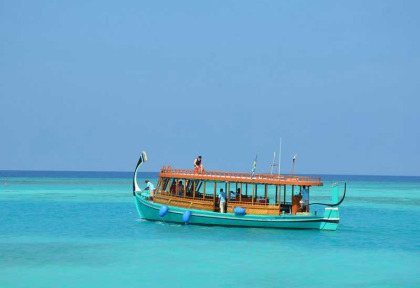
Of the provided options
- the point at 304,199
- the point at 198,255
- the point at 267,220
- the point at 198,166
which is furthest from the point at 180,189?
the point at 198,255

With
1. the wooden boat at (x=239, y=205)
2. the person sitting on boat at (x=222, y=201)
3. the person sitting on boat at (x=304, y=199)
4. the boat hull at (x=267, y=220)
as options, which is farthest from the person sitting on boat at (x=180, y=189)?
the person sitting on boat at (x=304, y=199)

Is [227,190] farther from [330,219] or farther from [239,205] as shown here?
[330,219]

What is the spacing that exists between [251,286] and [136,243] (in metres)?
9.50

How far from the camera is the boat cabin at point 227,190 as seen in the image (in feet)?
106

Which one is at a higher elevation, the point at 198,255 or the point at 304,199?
the point at 304,199

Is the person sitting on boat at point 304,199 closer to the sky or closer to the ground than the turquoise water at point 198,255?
closer to the sky

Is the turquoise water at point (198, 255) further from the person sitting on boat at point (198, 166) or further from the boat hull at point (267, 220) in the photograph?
the person sitting on boat at point (198, 166)

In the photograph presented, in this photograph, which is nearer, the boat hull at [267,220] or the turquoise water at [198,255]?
the turquoise water at [198,255]

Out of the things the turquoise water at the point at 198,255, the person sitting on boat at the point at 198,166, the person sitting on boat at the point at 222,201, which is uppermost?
the person sitting on boat at the point at 198,166

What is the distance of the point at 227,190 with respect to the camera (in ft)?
111

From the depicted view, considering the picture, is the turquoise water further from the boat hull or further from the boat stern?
the boat stern

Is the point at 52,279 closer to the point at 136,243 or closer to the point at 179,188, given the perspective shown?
the point at 136,243

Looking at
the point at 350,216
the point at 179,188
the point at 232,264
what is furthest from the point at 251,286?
the point at 350,216

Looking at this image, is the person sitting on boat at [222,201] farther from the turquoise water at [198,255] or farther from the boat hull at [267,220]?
the turquoise water at [198,255]
